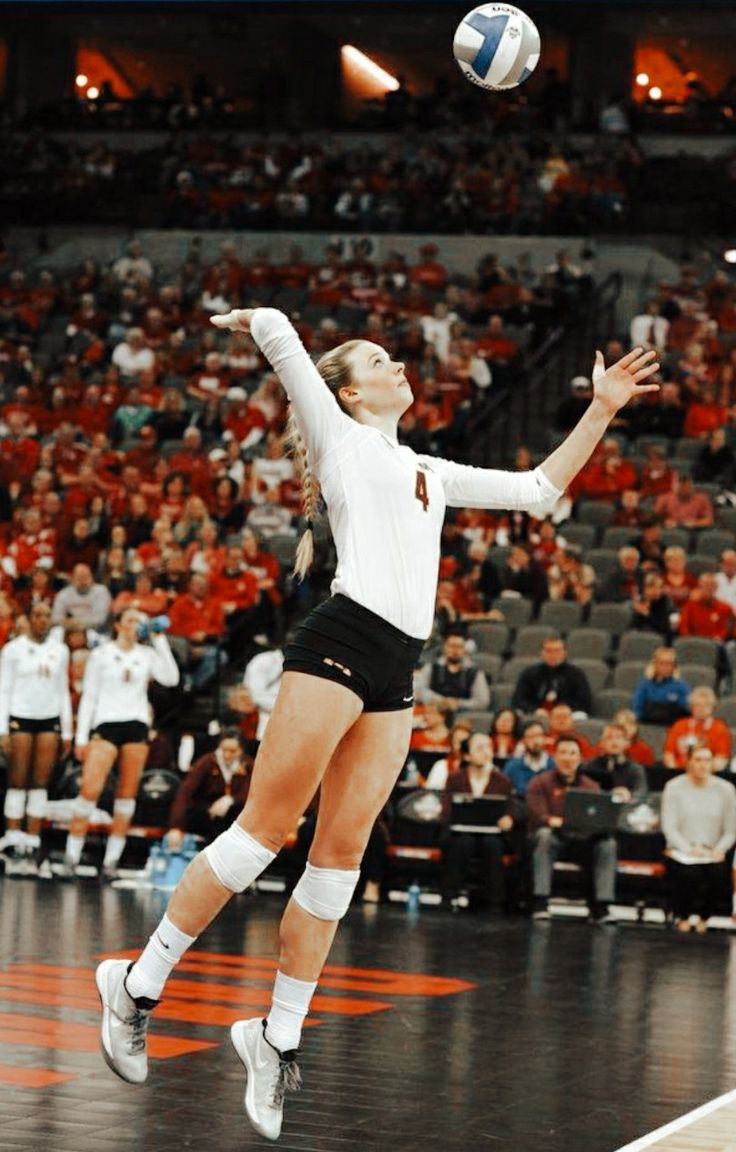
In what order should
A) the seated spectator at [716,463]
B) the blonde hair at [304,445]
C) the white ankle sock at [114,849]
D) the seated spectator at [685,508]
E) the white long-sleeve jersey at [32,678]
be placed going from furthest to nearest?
the seated spectator at [716,463] → the seated spectator at [685,508] → the white long-sleeve jersey at [32,678] → the white ankle sock at [114,849] → the blonde hair at [304,445]

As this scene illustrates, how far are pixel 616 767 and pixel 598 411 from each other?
26.7 ft

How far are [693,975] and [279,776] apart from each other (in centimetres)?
613

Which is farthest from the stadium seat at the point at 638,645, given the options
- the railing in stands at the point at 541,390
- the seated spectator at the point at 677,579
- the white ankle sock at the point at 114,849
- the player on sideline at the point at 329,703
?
the player on sideline at the point at 329,703

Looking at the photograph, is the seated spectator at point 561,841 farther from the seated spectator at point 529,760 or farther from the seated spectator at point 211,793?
the seated spectator at point 211,793

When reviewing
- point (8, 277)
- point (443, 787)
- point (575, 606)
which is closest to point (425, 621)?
point (443, 787)

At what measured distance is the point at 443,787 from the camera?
1366cm

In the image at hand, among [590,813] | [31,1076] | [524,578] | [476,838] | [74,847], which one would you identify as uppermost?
[524,578]

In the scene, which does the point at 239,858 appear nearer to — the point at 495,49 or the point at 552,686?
the point at 495,49

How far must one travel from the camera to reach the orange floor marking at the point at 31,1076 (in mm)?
6582

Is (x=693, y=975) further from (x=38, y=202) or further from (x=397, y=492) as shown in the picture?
(x=38, y=202)

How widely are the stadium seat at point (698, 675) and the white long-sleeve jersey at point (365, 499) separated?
9.38m

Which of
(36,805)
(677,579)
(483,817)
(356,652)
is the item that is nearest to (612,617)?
(677,579)

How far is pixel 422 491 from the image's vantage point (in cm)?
542

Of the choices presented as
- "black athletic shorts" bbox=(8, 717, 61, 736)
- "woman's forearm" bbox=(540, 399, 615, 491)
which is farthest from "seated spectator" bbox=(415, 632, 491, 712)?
"woman's forearm" bbox=(540, 399, 615, 491)
